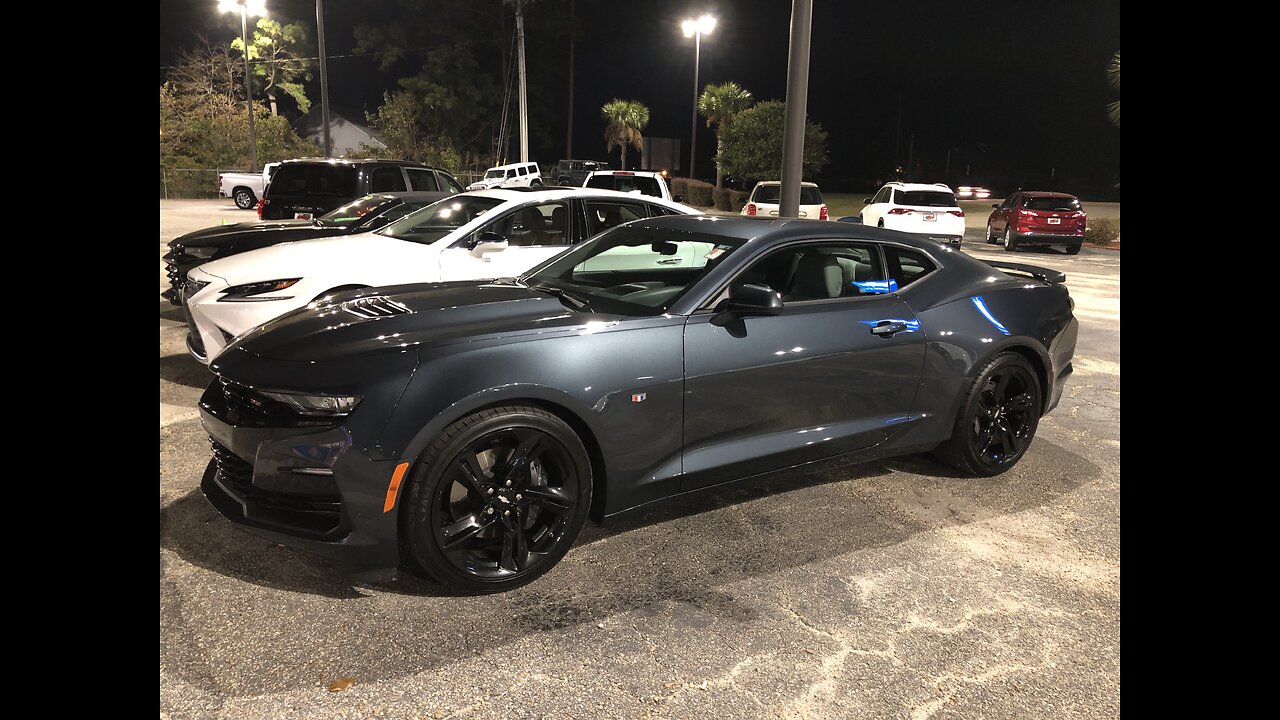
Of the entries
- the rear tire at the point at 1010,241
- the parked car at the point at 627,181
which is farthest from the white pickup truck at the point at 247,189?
the rear tire at the point at 1010,241

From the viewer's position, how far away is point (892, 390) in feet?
14.4

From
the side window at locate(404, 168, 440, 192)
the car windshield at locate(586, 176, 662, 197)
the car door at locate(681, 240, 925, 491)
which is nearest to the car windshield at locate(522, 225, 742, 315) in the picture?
the car door at locate(681, 240, 925, 491)

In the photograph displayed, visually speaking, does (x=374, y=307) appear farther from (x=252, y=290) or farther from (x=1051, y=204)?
(x=1051, y=204)

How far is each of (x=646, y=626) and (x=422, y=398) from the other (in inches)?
47.8

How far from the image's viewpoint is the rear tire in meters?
20.9

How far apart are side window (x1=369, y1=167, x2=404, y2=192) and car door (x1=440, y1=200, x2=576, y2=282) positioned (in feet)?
26.6

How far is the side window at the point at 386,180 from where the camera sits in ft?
47.8

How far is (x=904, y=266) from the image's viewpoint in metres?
4.71

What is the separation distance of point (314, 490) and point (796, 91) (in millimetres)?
7985

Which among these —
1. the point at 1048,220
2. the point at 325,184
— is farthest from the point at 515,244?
the point at 1048,220
